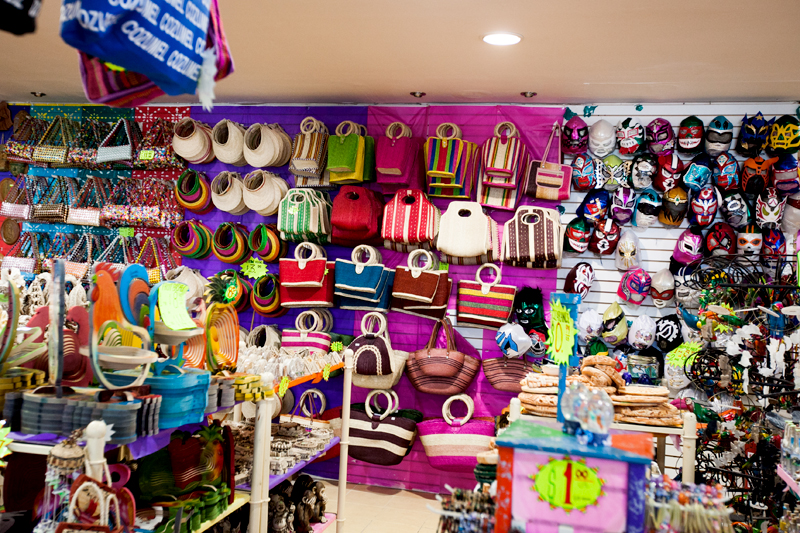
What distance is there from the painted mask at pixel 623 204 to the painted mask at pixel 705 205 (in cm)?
44

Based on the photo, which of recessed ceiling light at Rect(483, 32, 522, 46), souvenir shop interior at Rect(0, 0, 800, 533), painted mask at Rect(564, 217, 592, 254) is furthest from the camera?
painted mask at Rect(564, 217, 592, 254)

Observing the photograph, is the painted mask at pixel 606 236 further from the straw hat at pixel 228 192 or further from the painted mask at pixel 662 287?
the straw hat at pixel 228 192

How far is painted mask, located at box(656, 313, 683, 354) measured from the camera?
4.96 m

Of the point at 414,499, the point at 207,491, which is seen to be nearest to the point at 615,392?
the point at 207,491

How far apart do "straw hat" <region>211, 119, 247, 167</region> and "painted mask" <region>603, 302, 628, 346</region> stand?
10.9 feet

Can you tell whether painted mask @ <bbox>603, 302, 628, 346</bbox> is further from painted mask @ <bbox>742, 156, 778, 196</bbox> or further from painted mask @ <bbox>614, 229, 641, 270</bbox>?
painted mask @ <bbox>742, 156, 778, 196</bbox>

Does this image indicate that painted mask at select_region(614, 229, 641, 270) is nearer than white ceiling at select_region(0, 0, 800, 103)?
No

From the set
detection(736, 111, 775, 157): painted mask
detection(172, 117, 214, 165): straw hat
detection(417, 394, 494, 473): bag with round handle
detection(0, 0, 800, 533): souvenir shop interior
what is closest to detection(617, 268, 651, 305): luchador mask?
detection(0, 0, 800, 533): souvenir shop interior

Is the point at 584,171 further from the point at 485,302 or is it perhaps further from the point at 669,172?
the point at 485,302

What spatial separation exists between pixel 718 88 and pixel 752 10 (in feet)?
4.90

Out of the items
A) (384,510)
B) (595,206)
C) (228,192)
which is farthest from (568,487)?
(228,192)

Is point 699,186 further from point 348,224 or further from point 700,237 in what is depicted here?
point 348,224

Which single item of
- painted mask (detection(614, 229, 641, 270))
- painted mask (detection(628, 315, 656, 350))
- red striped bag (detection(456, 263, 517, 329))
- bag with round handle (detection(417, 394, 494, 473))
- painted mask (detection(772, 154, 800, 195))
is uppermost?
painted mask (detection(772, 154, 800, 195))

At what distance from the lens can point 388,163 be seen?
5215 mm
